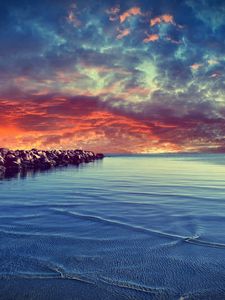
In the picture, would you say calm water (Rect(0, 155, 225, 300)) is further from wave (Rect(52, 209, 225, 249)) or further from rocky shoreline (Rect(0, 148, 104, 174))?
rocky shoreline (Rect(0, 148, 104, 174))

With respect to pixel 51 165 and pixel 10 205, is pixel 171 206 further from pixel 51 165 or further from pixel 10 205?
pixel 51 165

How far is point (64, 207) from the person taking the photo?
10414 millimetres

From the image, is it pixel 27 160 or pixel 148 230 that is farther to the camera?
pixel 27 160

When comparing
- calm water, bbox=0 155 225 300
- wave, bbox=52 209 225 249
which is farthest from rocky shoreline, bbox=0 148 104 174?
calm water, bbox=0 155 225 300

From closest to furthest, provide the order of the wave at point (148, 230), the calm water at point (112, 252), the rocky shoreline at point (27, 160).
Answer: the calm water at point (112, 252)
the wave at point (148, 230)
the rocky shoreline at point (27, 160)

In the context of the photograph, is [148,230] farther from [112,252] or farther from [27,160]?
[27,160]

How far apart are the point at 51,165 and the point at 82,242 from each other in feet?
104

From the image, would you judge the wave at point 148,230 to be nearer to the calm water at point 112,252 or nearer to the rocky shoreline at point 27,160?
the calm water at point 112,252

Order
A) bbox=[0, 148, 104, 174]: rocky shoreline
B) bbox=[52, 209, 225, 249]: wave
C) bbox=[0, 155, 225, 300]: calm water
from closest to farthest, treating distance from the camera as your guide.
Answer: bbox=[0, 155, 225, 300]: calm water, bbox=[52, 209, 225, 249]: wave, bbox=[0, 148, 104, 174]: rocky shoreline

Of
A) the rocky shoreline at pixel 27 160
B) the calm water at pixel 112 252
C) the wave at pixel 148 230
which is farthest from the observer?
the rocky shoreline at pixel 27 160

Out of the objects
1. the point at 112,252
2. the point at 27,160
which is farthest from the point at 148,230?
the point at 27,160

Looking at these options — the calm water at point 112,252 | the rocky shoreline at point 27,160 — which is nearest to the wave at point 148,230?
the calm water at point 112,252

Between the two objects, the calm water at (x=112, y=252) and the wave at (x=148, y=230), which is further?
the wave at (x=148, y=230)

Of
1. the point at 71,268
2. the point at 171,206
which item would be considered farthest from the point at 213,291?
the point at 171,206
